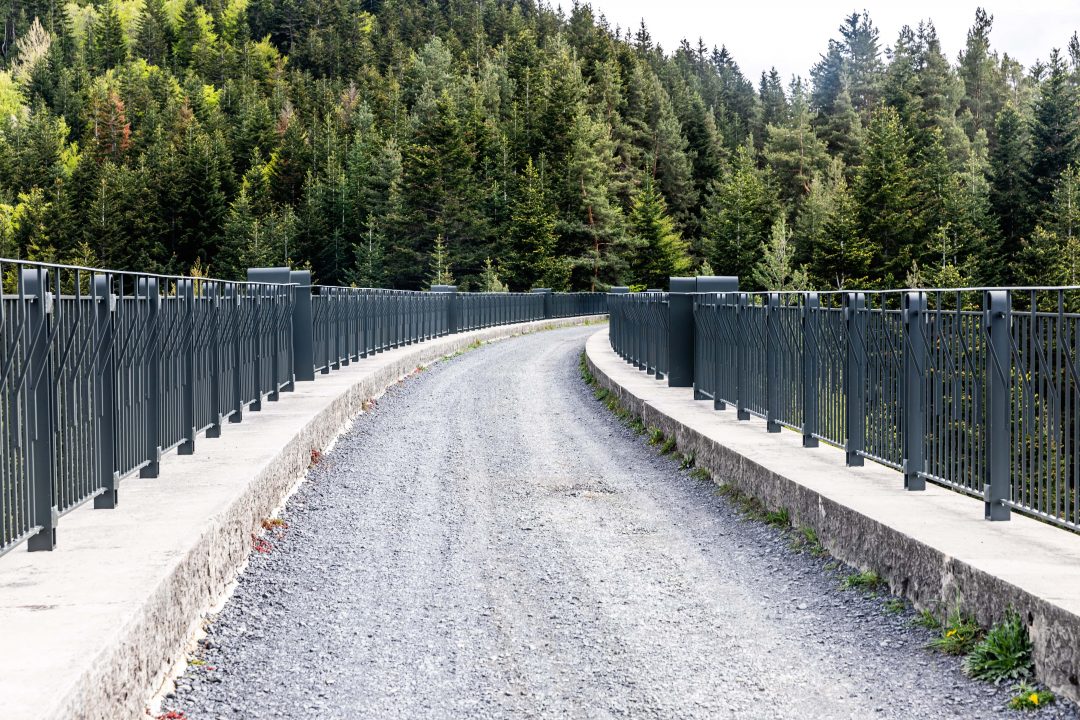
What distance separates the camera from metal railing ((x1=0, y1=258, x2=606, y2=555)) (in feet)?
18.5

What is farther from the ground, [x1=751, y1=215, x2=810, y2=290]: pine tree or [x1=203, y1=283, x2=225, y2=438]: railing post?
[x1=751, y1=215, x2=810, y2=290]: pine tree

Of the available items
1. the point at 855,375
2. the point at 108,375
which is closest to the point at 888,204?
the point at 855,375

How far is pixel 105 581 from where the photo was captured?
540cm

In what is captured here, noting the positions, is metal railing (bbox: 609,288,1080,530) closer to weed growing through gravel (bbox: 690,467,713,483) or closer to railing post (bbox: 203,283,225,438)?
weed growing through gravel (bbox: 690,467,713,483)

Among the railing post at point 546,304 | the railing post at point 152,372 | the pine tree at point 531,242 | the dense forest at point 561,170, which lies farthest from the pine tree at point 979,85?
the railing post at point 152,372

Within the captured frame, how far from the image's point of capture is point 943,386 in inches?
299

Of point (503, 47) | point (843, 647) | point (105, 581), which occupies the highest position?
point (503, 47)

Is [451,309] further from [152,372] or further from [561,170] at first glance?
[561,170]

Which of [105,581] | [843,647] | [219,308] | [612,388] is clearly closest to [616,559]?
[843,647]

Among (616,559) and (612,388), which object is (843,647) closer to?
(616,559)

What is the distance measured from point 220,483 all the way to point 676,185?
102 metres

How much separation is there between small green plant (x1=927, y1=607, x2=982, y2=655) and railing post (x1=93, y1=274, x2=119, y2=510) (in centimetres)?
482

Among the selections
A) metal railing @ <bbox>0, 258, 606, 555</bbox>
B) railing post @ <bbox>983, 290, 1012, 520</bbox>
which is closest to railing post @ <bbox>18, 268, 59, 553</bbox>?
metal railing @ <bbox>0, 258, 606, 555</bbox>

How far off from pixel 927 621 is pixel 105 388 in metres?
4.89
